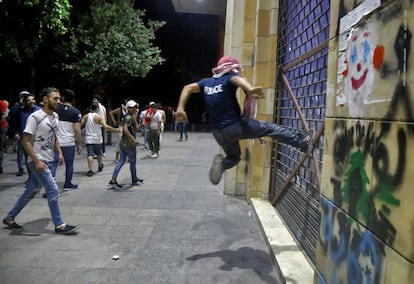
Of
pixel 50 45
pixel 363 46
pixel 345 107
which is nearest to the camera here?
pixel 363 46

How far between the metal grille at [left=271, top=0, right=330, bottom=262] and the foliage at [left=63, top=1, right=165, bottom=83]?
33.6 feet

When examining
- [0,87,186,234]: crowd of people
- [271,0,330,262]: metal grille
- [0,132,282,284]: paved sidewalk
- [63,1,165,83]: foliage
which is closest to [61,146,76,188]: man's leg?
[0,87,186,234]: crowd of people

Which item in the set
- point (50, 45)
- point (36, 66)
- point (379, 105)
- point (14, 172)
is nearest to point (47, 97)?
point (379, 105)

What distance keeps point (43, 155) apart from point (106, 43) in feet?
36.1

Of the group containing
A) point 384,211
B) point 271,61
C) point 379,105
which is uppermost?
point 271,61

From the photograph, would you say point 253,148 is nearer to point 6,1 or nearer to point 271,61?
point 271,61

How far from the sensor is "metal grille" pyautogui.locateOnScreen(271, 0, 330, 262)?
405 centimetres

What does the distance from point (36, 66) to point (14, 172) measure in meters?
9.40

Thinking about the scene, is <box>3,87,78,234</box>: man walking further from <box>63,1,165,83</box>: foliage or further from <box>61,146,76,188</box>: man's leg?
<box>63,1,165,83</box>: foliage

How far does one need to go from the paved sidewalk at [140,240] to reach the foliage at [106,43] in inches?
315

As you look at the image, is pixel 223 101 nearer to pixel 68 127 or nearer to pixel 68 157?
pixel 68 127

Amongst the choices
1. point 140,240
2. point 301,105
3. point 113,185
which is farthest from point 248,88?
point 113,185

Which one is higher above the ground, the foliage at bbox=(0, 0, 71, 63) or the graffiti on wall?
the foliage at bbox=(0, 0, 71, 63)

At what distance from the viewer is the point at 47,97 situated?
4906 millimetres
